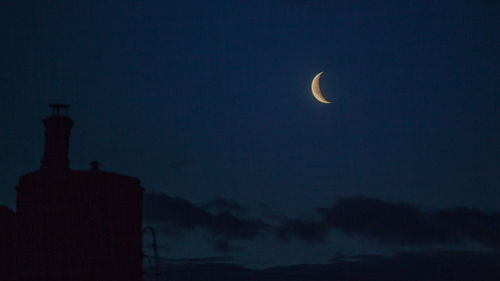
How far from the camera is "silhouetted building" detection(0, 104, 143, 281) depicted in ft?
125

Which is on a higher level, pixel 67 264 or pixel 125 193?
pixel 125 193

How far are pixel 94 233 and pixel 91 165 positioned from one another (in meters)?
4.16

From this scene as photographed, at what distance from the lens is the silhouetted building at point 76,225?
125 feet

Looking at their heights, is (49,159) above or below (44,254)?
above

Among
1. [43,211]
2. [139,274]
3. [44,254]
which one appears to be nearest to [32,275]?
[44,254]

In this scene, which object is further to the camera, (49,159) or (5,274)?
(49,159)

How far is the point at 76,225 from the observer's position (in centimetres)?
3872

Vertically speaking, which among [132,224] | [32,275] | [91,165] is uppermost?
[91,165]

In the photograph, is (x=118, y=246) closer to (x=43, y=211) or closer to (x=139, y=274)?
(x=139, y=274)

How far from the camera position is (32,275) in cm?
3788

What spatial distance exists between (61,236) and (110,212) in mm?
3306

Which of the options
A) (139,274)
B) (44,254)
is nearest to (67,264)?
(44,254)

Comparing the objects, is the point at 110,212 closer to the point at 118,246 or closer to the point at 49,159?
the point at 118,246

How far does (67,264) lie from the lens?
125ft
